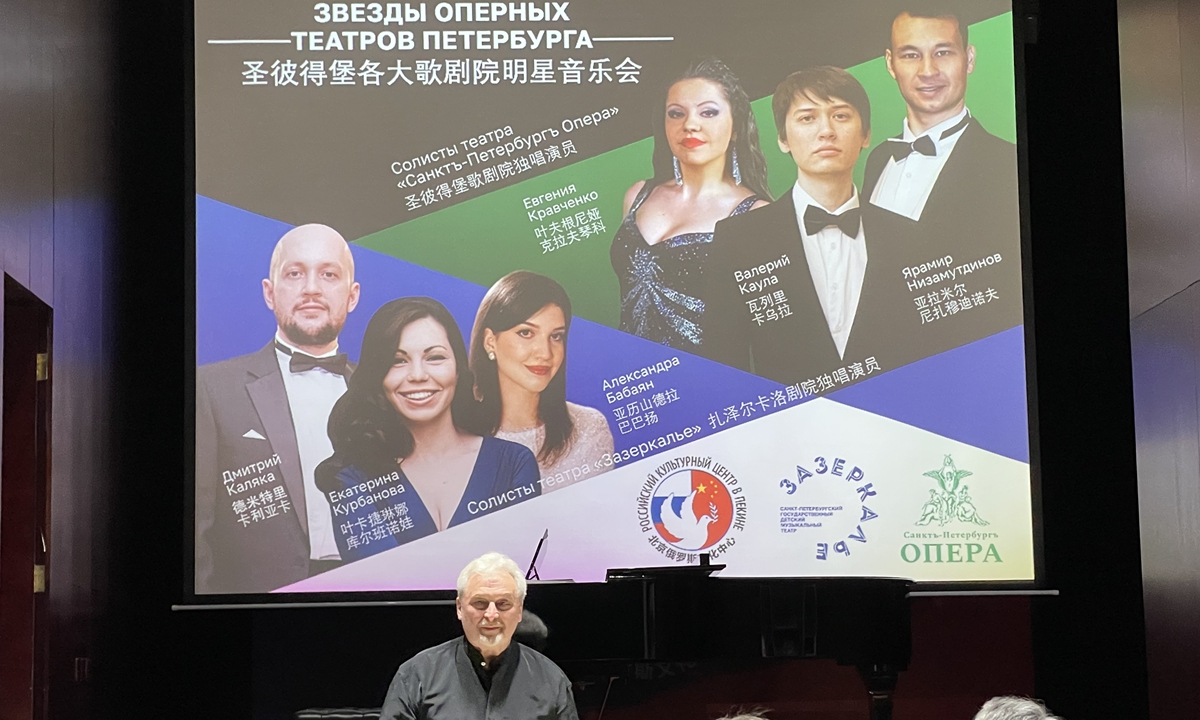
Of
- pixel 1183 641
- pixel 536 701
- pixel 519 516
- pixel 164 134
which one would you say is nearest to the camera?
pixel 536 701

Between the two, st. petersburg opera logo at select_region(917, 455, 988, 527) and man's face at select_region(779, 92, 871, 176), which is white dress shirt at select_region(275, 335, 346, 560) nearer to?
man's face at select_region(779, 92, 871, 176)

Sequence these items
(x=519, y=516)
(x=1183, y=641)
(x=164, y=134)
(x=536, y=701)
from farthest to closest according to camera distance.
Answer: (x=164, y=134)
(x=519, y=516)
(x=1183, y=641)
(x=536, y=701)

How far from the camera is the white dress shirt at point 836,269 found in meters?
5.87

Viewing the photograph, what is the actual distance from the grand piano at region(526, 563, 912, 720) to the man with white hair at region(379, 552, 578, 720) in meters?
0.98

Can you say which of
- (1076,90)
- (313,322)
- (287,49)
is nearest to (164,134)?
(287,49)

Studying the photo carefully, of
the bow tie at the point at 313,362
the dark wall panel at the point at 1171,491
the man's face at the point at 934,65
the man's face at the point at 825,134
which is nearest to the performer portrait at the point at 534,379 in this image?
the bow tie at the point at 313,362

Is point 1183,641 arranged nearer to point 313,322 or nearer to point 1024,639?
point 1024,639

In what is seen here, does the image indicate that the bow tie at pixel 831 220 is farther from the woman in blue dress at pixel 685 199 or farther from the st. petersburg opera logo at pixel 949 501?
the st. petersburg opera logo at pixel 949 501

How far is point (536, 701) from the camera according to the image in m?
4.00

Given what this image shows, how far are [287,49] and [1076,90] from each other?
3281 mm

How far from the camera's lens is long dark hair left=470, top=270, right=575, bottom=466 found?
5.82 m

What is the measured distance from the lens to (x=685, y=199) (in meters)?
5.89

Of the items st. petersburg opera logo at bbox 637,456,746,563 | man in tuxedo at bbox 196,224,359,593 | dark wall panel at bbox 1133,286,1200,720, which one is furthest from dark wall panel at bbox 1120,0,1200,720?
man in tuxedo at bbox 196,224,359,593

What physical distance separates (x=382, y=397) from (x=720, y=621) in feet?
5.39
